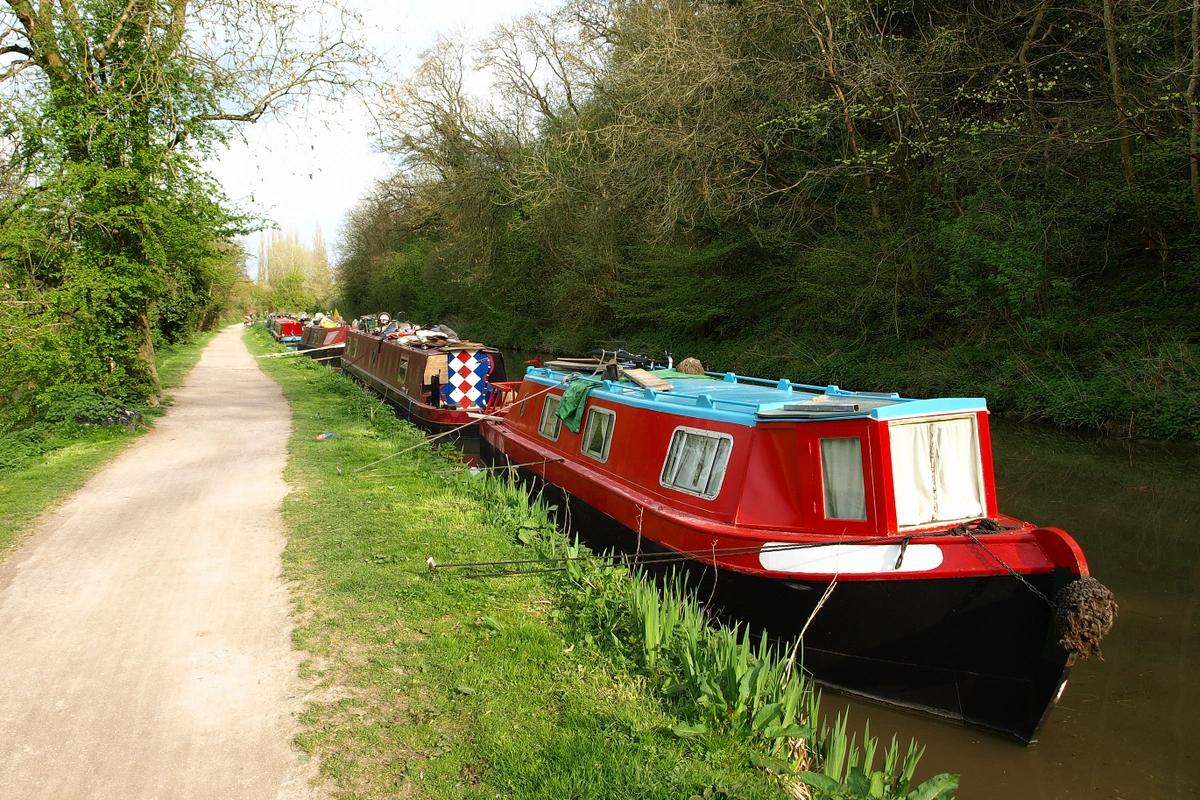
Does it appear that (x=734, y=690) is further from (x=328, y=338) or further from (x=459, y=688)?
(x=328, y=338)

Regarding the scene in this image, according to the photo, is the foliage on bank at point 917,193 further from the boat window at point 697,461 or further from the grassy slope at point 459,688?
the grassy slope at point 459,688

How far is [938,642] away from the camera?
4.91 metres

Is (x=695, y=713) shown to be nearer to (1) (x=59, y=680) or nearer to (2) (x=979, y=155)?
(1) (x=59, y=680)

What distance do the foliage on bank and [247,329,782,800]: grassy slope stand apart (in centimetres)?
1096

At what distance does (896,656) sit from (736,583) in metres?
1.04

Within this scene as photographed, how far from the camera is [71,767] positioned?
3398mm

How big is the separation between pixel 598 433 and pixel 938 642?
3.94 metres

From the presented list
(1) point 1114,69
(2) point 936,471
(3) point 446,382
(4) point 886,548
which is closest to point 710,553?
(4) point 886,548

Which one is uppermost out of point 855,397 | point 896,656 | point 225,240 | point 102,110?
point 102,110

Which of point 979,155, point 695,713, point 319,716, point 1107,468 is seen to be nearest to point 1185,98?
point 979,155

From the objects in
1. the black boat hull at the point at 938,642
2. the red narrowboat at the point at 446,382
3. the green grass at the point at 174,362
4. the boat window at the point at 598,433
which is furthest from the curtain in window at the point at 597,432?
the green grass at the point at 174,362

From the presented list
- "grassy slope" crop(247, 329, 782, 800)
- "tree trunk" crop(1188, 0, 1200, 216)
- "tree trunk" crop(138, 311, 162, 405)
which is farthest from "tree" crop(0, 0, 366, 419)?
"tree trunk" crop(1188, 0, 1200, 216)

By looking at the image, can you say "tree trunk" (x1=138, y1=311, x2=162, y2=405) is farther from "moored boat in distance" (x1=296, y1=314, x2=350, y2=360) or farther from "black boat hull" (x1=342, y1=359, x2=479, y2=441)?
"moored boat in distance" (x1=296, y1=314, x2=350, y2=360)

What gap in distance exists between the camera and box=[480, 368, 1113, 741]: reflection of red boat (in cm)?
479
